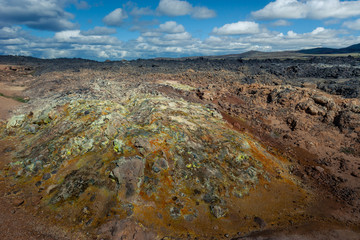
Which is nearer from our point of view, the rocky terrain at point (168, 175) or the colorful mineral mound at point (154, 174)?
the rocky terrain at point (168, 175)

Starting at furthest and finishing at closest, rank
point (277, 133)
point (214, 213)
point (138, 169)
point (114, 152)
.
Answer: point (277, 133) → point (114, 152) → point (138, 169) → point (214, 213)

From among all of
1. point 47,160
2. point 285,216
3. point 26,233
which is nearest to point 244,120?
point 285,216

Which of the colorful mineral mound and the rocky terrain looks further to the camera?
the colorful mineral mound

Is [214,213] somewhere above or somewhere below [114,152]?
below

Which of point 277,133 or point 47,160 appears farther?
point 277,133

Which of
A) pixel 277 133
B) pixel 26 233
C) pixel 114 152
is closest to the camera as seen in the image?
pixel 26 233

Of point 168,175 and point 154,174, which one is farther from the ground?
point 154,174

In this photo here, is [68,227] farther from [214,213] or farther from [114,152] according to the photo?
[214,213]

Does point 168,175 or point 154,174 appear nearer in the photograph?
point 154,174
